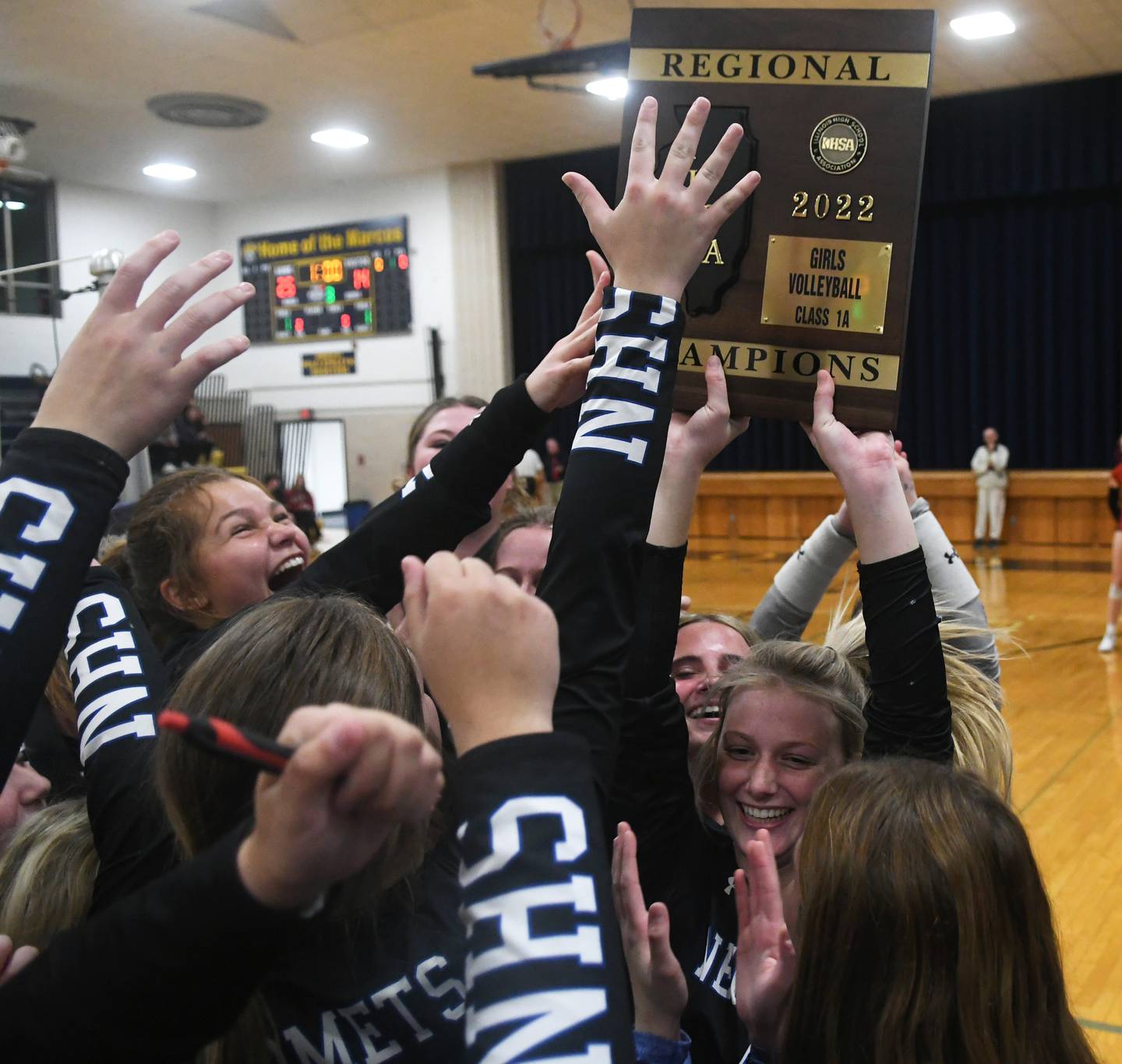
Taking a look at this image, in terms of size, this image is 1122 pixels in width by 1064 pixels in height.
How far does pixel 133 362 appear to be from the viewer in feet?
2.86

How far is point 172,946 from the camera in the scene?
66cm

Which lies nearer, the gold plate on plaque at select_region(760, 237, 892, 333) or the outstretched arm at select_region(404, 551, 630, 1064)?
the outstretched arm at select_region(404, 551, 630, 1064)

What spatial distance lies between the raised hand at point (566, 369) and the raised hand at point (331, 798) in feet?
2.95

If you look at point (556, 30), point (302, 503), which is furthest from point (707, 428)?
point (302, 503)

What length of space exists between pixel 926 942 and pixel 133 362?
877 millimetres

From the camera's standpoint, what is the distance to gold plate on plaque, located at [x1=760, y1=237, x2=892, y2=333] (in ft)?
4.50

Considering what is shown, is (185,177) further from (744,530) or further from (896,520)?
(896,520)

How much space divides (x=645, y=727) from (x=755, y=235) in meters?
0.67

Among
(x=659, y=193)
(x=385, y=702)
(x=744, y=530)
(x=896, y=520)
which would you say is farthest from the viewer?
(x=744, y=530)

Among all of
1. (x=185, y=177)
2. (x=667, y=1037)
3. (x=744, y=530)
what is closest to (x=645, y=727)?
(x=667, y=1037)

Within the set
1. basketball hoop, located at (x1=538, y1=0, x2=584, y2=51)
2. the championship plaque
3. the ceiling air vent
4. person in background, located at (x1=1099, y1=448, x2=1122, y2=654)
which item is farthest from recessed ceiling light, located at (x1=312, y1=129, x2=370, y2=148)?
the championship plaque

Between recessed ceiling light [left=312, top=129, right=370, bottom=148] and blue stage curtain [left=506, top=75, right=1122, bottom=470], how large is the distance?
246 cm

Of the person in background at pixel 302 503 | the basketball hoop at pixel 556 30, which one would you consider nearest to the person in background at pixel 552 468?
the person in background at pixel 302 503

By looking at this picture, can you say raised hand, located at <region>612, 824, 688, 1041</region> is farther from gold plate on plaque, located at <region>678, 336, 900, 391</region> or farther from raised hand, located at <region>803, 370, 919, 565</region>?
gold plate on plaque, located at <region>678, 336, 900, 391</region>
